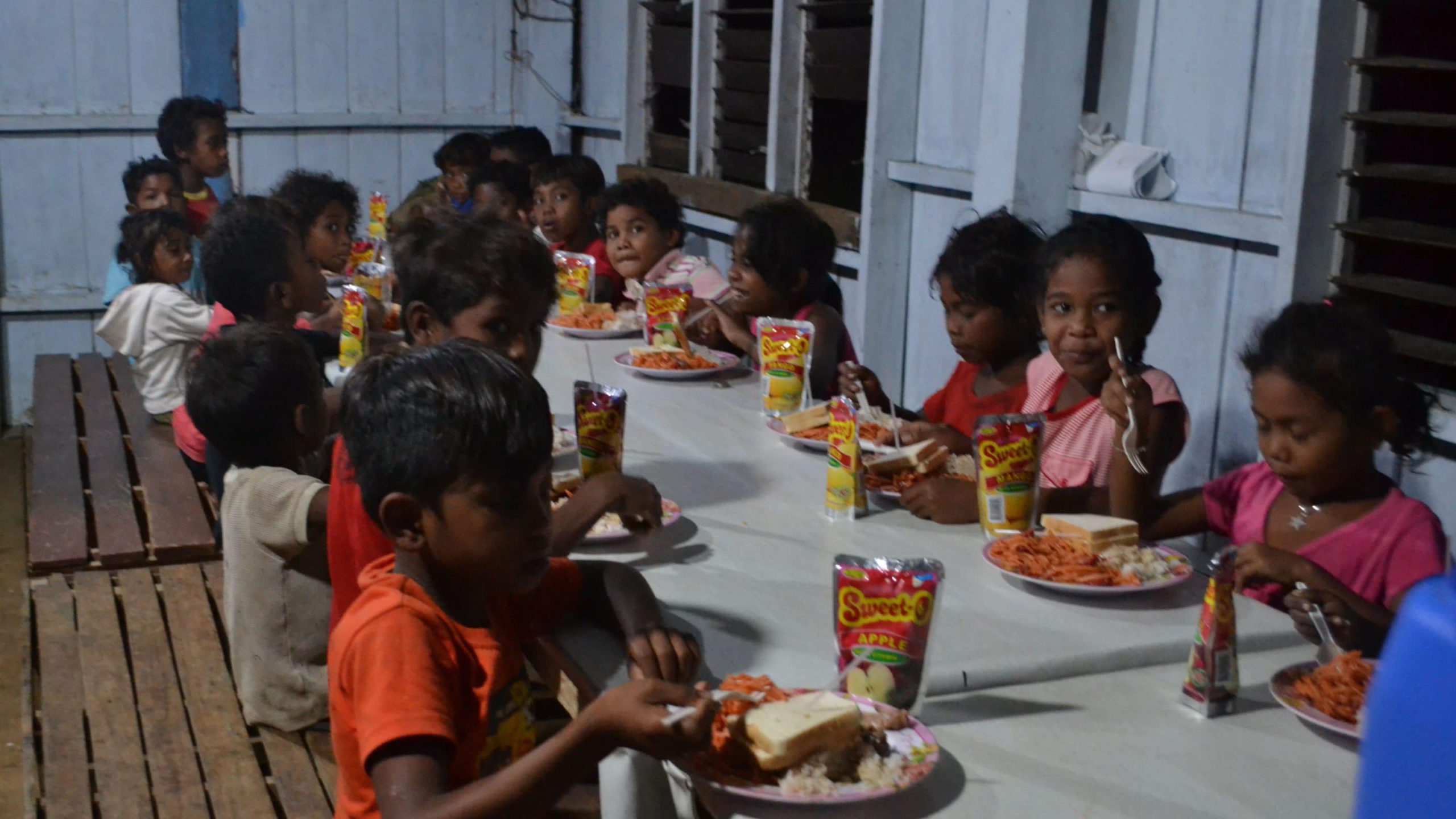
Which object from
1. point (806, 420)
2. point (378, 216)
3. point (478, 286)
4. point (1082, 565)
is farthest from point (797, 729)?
point (378, 216)

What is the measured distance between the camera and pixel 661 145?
633cm

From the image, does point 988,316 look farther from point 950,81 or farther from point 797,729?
point 797,729

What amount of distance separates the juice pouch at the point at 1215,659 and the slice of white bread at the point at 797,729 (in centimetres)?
41

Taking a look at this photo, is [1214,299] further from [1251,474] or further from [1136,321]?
[1251,474]

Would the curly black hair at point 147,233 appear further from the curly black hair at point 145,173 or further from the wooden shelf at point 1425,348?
the wooden shelf at point 1425,348

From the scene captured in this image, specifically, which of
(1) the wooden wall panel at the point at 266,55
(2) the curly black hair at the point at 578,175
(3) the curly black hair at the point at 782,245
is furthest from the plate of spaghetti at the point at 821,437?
(1) the wooden wall panel at the point at 266,55

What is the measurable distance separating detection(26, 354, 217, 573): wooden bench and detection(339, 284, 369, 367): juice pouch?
2.48 feet

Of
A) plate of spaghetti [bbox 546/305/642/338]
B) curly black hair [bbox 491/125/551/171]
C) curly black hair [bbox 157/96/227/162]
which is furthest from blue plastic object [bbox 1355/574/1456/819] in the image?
curly black hair [bbox 157/96/227/162]

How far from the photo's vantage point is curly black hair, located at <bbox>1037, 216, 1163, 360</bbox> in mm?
2602

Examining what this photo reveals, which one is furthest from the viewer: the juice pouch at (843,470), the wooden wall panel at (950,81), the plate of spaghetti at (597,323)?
the wooden wall panel at (950,81)

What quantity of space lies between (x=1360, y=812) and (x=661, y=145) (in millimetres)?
5898

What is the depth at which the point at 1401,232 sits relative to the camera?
260cm

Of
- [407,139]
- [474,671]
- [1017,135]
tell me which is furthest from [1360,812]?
[407,139]

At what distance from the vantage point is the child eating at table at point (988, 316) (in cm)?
296
